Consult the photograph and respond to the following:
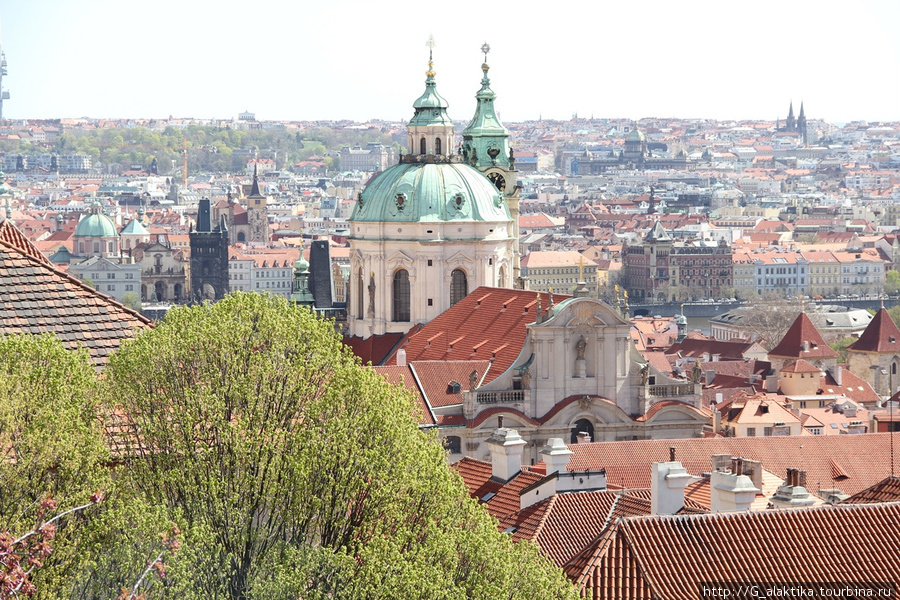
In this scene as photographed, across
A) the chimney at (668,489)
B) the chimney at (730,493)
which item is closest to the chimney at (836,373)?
the chimney at (730,493)

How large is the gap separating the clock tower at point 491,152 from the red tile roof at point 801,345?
14.5 meters

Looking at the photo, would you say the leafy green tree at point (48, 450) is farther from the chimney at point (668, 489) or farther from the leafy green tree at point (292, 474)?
the chimney at point (668, 489)

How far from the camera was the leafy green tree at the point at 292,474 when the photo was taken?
817 inches

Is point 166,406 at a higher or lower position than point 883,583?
higher

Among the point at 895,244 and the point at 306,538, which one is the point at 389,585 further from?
the point at 895,244

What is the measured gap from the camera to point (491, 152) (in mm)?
65562

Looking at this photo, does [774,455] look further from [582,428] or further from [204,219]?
[204,219]

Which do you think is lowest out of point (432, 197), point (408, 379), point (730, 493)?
point (408, 379)

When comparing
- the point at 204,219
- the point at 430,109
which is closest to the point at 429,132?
the point at 430,109

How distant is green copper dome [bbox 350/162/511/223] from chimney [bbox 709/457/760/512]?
99.5 ft

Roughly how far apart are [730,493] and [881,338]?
61491 millimetres

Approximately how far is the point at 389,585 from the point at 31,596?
11.1ft

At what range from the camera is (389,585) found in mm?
20391

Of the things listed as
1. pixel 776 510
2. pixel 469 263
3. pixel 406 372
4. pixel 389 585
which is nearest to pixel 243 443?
pixel 389 585
